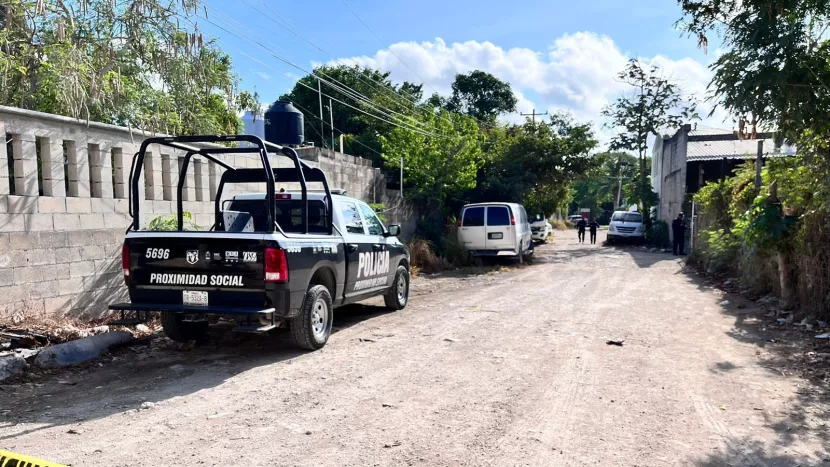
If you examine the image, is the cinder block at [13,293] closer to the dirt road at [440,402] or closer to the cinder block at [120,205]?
the dirt road at [440,402]

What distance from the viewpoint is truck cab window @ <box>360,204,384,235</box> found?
349 inches

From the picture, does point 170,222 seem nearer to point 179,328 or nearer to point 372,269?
point 179,328

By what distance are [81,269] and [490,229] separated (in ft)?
36.6

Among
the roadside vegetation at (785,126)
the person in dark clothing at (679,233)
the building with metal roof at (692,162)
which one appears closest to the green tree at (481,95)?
the building with metal roof at (692,162)

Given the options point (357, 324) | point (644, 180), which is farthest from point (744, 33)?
point (644, 180)

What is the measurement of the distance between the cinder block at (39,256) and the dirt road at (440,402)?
1.59 metres

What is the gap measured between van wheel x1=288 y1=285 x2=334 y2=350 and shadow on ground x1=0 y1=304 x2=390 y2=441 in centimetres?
19

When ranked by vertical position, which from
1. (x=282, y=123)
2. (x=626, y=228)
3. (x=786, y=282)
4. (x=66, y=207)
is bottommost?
(x=786, y=282)

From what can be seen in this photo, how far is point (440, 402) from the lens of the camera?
5.01 m

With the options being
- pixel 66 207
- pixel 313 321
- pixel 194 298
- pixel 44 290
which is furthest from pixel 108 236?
pixel 313 321

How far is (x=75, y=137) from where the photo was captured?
7.65 meters

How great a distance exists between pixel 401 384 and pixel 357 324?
3192mm

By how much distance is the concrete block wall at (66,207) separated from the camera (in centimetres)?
684

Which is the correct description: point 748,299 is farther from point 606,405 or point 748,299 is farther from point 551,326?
point 606,405
